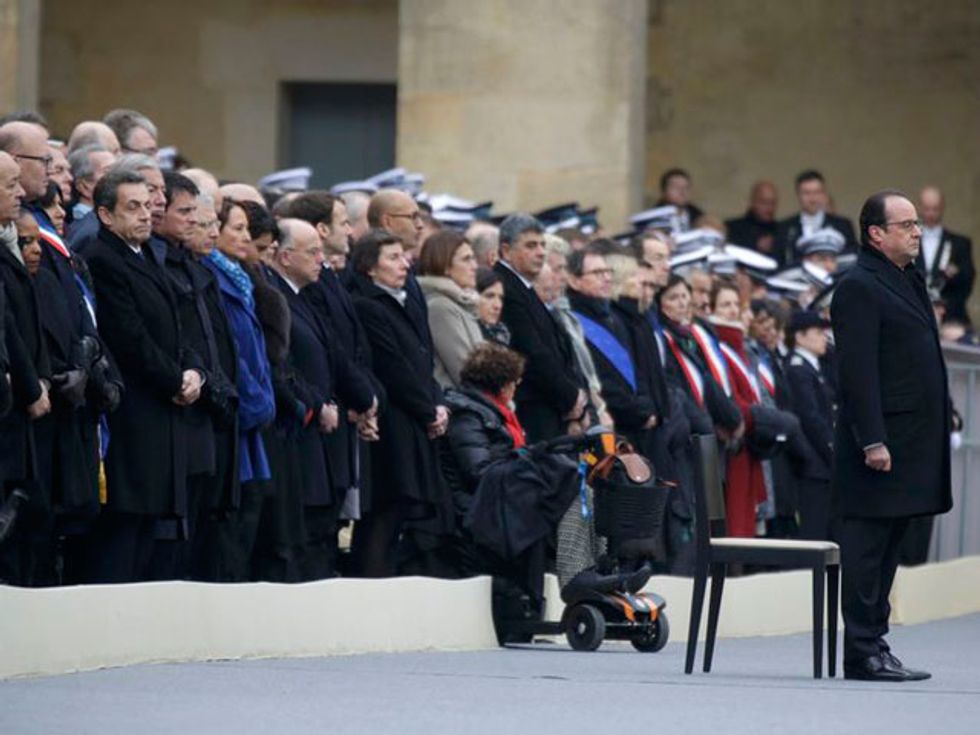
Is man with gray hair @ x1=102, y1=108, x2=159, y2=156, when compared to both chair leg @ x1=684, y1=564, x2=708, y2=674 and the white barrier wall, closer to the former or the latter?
the white barrier wall

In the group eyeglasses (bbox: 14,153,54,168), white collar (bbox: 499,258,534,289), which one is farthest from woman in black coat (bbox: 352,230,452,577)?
eyeglasses (bbox: 14,153,54,168)

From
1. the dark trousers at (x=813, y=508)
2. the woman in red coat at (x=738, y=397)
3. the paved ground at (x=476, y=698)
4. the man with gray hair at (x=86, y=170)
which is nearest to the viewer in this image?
the paved ground at (x=476, y=698)

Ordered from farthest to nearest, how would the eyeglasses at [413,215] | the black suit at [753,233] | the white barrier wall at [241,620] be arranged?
1. the black suit at [753,233]
2. the eyeglasses at [413,215]
3. the white barrier wall at [241,620]

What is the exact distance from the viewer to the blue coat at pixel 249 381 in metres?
13.7

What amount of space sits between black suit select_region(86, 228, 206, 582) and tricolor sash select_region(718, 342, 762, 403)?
20.5ft

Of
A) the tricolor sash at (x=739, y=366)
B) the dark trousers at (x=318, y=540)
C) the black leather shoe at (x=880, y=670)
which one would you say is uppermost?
the tricolor sash at (x=739, y=366)

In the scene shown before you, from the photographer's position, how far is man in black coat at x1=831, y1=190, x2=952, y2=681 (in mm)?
12500

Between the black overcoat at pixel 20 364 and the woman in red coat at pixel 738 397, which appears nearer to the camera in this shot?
the black overcoat at pixel 20 364

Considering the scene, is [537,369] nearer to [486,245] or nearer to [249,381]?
[486,245]

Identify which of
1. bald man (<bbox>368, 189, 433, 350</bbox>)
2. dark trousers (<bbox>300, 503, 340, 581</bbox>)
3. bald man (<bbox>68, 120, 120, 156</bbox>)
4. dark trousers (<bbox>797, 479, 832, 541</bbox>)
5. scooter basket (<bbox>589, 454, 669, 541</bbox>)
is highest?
bald man (<bbox>68, 120, 120, 156</bbox>)

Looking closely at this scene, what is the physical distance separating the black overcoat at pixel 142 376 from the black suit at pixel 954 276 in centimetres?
1296

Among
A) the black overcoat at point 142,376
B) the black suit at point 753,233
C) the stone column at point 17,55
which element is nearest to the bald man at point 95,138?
the black overcoat at point 142,376

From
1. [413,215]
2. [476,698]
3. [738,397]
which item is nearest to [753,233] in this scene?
[738,397]

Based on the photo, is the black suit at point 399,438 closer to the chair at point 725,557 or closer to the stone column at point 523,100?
the chair at point 725,557
